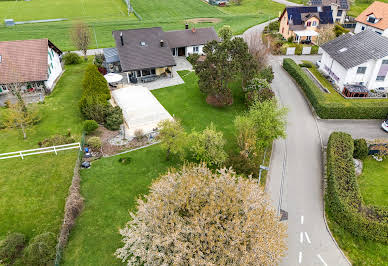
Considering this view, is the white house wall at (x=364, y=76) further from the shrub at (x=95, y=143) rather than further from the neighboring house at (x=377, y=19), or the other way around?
the shrub at (x=95, y=143)

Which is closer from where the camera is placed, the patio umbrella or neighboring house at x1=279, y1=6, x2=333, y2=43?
the patio umbrella

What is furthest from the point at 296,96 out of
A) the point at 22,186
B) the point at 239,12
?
the point at 239,12

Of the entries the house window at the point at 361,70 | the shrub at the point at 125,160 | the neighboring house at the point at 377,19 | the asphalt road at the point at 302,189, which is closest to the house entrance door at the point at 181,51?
the asphalt road at the point at 302,189

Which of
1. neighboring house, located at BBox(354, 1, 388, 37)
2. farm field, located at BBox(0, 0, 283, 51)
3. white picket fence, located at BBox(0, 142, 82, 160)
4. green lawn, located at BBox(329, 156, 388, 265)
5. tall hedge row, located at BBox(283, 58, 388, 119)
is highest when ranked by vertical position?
neighboring house, located at BBox(354, 1, 388, 37)

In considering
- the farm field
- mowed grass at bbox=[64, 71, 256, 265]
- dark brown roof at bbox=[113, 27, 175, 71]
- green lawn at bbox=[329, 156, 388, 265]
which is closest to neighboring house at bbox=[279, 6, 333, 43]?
the farm field

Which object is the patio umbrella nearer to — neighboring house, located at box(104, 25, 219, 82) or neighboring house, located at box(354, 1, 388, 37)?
neighboring house, located at box(104, 25, 219, 82)

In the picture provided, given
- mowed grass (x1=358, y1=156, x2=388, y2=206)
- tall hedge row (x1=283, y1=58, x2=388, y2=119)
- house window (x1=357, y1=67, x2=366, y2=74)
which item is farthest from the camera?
house window (x1=357, y1=67, x2=366, y2=74)

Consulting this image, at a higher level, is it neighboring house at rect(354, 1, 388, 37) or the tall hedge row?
neighboring house at rect(354, 1, 388, 37)

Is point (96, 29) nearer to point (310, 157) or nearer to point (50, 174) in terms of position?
point (50, 174)
